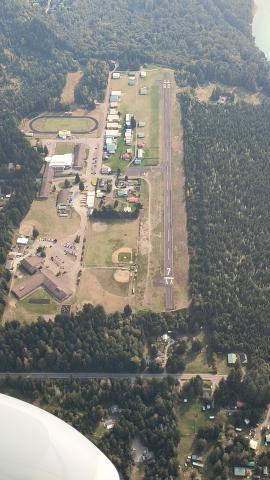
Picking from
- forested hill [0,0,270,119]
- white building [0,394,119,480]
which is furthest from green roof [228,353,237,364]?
forested hill [0,0,270,119]

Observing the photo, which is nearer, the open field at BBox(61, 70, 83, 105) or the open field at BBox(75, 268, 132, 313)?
the open field at BBox(75, 268, 132, 313)

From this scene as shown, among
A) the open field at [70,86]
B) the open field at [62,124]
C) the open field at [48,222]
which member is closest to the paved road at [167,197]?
the open field at [62,124]

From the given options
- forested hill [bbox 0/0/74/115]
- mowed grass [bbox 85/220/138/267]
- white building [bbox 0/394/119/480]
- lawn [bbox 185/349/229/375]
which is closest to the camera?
white building [bbox 0/394/119/480]

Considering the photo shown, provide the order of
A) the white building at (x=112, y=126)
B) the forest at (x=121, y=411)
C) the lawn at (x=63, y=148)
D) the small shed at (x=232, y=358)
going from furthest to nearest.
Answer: the white building at (x=112, y=126), the lawn at (x=63, y=148), the small shed at (x=232, y=358), the forest at (x=121, y=411)

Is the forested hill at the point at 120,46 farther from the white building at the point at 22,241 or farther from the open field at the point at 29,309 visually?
the open field at the point at 29,309

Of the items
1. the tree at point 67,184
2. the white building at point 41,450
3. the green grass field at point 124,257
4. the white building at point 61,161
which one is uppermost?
the white building at point 41,450

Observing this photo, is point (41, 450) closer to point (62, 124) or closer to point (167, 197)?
point (167, 197)

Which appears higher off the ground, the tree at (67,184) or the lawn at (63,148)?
the lawn at (63,148)

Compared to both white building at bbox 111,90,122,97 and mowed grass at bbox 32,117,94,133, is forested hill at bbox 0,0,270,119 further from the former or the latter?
white building at bbox 111,90,122,97
